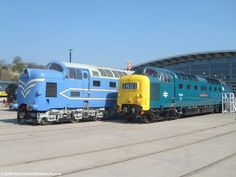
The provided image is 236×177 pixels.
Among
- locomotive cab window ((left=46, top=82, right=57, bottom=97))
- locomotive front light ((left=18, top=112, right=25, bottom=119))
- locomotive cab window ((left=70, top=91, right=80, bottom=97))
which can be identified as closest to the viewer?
locomotive cab window ((left=46, top=82, right=57, bottom=97))

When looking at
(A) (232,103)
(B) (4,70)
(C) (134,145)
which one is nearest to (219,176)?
(C) (134,145)

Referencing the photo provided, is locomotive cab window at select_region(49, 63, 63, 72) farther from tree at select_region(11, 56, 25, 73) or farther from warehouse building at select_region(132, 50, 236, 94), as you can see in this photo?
tree at select_region(11, 56, 25, 73)

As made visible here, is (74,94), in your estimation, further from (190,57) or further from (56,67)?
(190,57)

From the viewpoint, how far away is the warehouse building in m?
61.8

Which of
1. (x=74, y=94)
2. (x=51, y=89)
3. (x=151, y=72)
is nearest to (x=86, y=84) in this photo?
(x=74, y=94)

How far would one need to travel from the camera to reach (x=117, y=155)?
11.4 meters

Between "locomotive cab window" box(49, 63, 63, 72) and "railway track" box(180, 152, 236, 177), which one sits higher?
"locomotive cab window" box(49, 63, 63, 72)

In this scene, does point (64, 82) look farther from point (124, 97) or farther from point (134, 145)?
point (134, 145)

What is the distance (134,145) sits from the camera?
13562 millimetres

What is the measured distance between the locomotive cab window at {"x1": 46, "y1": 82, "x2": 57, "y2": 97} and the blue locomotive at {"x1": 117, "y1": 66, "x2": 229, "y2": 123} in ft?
15.2

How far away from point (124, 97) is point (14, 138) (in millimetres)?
9999

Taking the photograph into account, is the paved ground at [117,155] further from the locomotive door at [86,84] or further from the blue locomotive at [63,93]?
the locomotive door at [86,84]

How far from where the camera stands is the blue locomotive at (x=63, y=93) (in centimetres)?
2066

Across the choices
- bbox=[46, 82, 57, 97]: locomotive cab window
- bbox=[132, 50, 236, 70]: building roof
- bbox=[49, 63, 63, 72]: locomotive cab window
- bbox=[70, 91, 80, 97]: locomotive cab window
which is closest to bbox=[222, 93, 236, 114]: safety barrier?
bbox=[70, 91, 80, 97]: locomotive cab window
